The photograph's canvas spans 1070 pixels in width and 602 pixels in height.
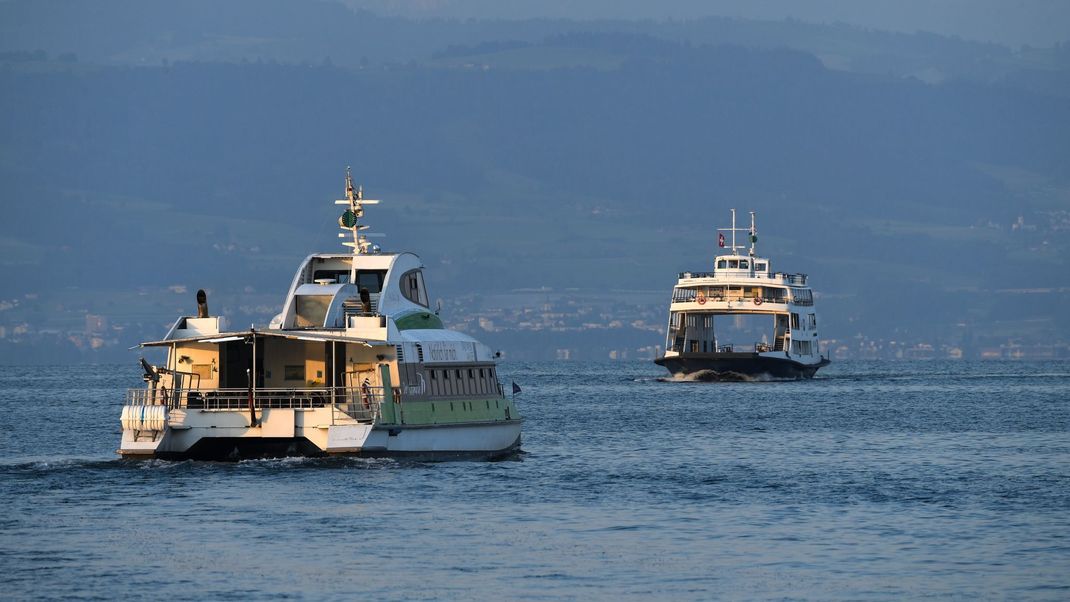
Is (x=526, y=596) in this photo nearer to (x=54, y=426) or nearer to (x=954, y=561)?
(x=954, y=561)

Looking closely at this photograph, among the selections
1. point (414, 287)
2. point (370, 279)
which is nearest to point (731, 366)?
point (414, 287)

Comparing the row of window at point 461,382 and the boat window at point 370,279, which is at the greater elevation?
the boat window at point 370,279

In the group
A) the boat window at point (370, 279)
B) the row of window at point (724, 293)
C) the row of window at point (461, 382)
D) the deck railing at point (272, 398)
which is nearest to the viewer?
the deck railing at point (272, 398)

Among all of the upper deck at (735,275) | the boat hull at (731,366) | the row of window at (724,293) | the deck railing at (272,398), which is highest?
the upper deck at (735,275)

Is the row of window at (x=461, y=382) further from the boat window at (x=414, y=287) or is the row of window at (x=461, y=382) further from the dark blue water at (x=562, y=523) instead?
the boat window at (x=414, y=287)

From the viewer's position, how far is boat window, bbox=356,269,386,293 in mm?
60719

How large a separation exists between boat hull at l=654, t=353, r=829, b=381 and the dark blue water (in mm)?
77387

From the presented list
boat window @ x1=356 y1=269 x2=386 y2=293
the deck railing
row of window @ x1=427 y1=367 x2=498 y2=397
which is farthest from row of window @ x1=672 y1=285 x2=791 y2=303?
the deck railing

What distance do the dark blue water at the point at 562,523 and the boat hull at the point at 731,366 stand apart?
254ft

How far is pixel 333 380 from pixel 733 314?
105m

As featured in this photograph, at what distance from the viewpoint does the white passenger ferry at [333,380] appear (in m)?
52.7

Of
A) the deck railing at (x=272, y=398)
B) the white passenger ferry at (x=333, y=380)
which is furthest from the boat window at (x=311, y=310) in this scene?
the deck railing at (x=272, y=398)

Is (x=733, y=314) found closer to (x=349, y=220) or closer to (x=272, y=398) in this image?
(x=349, y=220)

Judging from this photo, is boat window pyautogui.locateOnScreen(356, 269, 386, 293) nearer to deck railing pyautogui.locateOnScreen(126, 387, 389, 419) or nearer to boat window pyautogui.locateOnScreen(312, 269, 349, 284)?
boat window pyautogui.locateOnScreen(312, 269, 349, 284)
